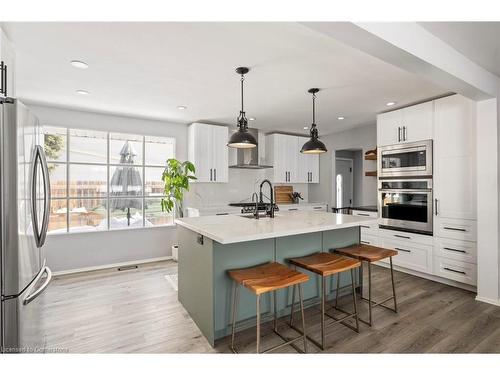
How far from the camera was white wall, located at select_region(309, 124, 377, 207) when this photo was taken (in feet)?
16.9

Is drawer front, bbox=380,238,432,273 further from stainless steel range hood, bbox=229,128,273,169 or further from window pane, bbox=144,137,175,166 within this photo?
window pane, bbox=144,137,175,166

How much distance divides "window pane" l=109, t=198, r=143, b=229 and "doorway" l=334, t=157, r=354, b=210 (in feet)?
14.4

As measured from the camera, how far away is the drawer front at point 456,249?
10.1 feet

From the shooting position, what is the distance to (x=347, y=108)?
3990 millimetres

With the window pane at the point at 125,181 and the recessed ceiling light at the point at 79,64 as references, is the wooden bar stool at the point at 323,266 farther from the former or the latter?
the window pane at the point at 125,181

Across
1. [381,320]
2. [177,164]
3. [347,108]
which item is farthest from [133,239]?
[347,108]

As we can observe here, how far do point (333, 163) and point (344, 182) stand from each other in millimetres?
903

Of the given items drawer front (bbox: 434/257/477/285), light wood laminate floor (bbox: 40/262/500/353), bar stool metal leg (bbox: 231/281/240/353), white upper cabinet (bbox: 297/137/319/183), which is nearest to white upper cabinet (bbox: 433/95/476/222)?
drawer front (bbox: 434/257/477/285)

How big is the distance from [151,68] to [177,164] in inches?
78.8

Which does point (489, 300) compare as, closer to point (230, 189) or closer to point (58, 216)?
point (230, 189)

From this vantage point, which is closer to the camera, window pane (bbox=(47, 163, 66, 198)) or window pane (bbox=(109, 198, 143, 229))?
window pane (bbox=(47, 163, 66, 198))

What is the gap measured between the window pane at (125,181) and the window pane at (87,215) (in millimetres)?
272

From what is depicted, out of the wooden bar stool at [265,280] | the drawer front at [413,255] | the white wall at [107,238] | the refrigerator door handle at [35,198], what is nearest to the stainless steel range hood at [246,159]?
the white wall at [107,238]

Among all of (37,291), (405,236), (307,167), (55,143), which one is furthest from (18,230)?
(307,167)
